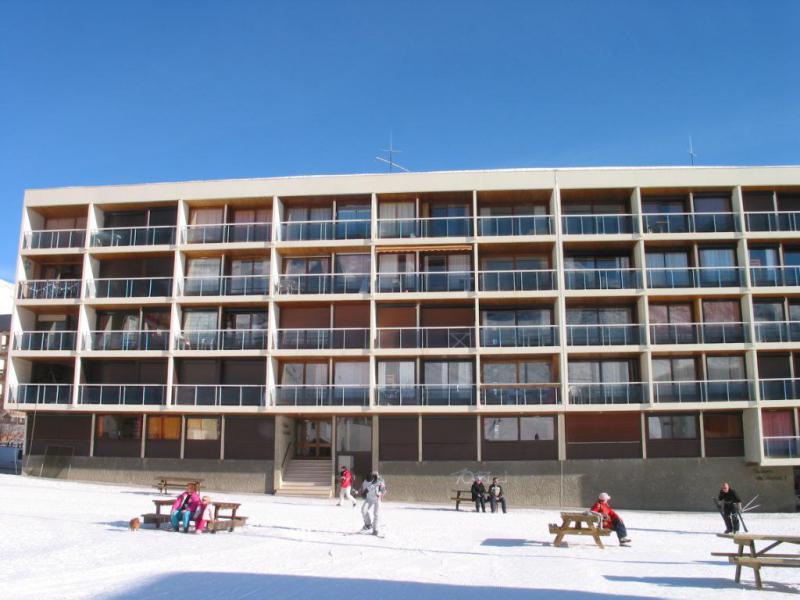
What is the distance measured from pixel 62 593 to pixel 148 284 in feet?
95.9

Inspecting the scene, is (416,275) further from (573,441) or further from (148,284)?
(148,284)

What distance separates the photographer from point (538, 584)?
45.1ft

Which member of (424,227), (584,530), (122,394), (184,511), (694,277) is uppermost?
(424,227)

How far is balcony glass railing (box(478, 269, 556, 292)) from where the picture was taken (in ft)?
123

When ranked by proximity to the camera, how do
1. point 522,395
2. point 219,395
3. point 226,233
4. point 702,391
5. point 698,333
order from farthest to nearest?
1. point 226,233
2. point 219,395
3. point 698,333
4. point 522,395
5. point 702,391

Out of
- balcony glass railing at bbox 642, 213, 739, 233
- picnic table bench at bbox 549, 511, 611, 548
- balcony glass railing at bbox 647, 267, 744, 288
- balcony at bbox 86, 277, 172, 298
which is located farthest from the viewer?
balcony at bbox 86, 277, 172, 298

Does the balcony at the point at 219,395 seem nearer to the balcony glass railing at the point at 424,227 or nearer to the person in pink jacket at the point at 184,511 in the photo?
the balcony glass railing at the point at 424,227

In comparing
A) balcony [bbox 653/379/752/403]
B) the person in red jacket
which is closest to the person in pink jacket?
the person in red jacket

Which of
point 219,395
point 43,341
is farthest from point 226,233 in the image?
point 43,341

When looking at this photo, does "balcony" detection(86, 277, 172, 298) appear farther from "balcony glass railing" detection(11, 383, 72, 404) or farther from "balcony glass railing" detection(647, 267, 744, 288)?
"balcony glass railing" detection(647, 267, 744, 288)

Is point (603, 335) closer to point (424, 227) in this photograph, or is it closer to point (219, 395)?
point (424, 227)

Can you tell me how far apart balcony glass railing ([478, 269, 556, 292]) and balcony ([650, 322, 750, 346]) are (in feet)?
17.0

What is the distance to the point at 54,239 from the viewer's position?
134 feet

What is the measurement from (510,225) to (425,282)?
15.9 ft
